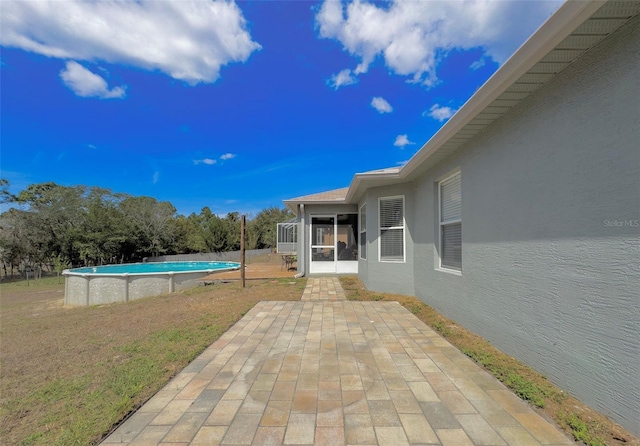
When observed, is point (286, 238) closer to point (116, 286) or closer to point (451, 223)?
point (116, 286)

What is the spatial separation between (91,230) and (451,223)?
1136 inches

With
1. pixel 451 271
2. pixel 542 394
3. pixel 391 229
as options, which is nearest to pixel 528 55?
pixel 542 394

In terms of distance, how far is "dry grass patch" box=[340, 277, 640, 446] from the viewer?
1975 mm

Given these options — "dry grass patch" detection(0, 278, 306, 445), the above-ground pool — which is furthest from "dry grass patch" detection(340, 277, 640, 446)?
the above-ground pool

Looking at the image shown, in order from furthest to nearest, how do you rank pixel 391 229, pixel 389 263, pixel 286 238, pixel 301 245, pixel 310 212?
1. pixel 286 238
2. pixel 301 245
3. pixel 310 212
4. pixel 391 229
5. pixel 389 263

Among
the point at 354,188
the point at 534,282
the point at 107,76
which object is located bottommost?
the point at 534,282

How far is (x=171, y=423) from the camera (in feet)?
7.16

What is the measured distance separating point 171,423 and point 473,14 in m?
6.87

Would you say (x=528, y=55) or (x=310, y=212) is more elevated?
(x=528, y=55)

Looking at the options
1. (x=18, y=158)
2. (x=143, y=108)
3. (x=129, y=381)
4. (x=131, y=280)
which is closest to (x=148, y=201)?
(x=18, y=158)

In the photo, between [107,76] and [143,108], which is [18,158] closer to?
[143,108]

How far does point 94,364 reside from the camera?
11.3ft

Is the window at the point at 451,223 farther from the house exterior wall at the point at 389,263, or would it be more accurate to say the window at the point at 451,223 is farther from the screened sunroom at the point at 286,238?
the screened sunroom at the point at 286,238

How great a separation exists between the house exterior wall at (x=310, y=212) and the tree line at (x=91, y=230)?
19627 millimetres
